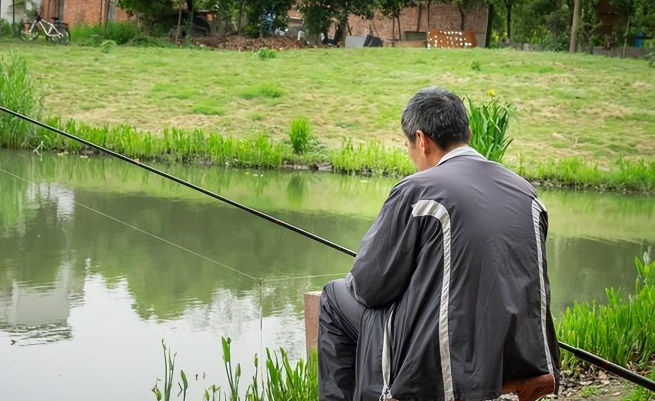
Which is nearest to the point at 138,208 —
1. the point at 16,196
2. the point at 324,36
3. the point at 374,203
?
the point at 16,196

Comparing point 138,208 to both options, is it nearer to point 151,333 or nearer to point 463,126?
point 151,333

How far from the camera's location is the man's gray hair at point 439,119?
333 centimetres

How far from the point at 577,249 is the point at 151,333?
4241mm

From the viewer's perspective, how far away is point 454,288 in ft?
10.0

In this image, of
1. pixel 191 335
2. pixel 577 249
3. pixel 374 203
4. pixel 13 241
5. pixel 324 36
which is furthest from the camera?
pixel 324 36

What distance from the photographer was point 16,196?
948 cm

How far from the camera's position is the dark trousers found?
3410 millimetres

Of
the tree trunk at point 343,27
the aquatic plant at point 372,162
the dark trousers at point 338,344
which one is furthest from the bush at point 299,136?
the tree trunk at point 343,27

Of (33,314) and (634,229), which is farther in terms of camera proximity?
(634,229)

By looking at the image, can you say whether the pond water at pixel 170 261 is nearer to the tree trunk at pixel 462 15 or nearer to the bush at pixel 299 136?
the bush at pixel 299 136

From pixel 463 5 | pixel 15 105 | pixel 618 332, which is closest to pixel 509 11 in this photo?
pixel 463 5

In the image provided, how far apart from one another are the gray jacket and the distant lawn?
423 inches

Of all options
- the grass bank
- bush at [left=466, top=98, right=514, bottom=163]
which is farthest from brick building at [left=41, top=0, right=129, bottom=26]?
bush at [left=466, top=98, right=514, bottom=163]

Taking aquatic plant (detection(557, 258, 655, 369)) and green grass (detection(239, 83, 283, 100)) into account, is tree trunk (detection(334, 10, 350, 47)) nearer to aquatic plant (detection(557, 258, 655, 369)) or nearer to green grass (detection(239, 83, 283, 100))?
green grass (detection(239, 83, 283, 100))
